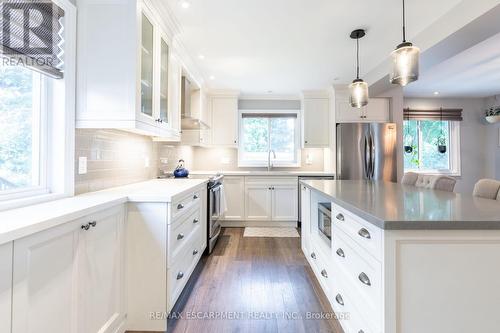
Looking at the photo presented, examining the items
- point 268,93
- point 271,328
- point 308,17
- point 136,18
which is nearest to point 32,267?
point 271,328

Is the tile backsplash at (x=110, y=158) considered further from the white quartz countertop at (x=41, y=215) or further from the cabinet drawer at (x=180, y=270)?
the cabinet drawer at (x=180, y=270)

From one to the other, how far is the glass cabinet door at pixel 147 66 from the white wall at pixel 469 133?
16.7 feet

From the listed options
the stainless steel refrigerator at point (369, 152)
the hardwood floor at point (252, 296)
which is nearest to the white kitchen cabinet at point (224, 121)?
the stainless steel refrigerator at point (369, 152)

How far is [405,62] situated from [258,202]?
118 inches

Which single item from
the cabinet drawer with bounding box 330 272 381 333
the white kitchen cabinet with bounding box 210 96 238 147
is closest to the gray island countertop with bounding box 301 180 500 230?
the cabinet drawer with bounding box 330 272 381 333

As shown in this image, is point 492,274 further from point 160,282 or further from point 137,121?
point 137,121

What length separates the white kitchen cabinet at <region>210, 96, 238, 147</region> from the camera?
176 inches

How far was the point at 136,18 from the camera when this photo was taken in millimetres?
1678

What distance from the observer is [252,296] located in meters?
2.05

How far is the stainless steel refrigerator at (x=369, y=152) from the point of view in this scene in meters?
4.02

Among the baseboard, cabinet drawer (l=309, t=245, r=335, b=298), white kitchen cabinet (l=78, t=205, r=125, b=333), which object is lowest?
the baseboard

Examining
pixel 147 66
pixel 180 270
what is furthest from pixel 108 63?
pixel 180 270

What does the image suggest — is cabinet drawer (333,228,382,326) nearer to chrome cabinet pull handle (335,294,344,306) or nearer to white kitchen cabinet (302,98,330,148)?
chrome cabinet pull handle (335,294,344,306)

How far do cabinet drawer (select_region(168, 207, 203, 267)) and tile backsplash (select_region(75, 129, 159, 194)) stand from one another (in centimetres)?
Result: 67
